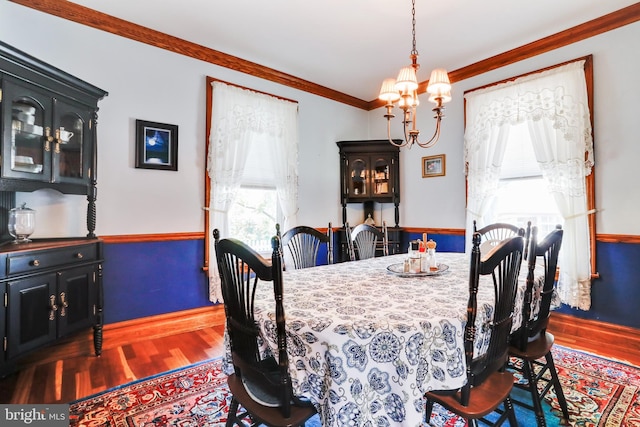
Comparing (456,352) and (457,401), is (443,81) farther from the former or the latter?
(457,401)

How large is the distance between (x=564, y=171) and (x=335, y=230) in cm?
261

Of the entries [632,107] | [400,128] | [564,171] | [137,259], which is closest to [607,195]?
[564,171]

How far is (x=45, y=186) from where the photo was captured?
2211mm

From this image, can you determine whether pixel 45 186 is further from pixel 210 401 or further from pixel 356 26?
pixel 356 26

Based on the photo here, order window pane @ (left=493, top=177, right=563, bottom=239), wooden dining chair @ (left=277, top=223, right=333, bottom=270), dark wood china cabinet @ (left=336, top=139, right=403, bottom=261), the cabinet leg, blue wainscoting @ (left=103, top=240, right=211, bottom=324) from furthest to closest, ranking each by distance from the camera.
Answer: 1. dark wood china cabinet @ (left=336, top=139, right=403, bottom=261)
2. window pane @ (left=493, top=177, right=563, bottom=239)
3. blue wainscoting @ (left=103, top=240, right=211, bottom=324)
4. the cabinet leg
5. wooden dining chair @ (left=277, top=223, right=333, bottom=270)

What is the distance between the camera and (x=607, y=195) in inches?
110

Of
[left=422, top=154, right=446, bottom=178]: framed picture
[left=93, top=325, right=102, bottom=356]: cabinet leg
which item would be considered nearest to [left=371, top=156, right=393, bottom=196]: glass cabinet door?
[left=422, top=154, right=446, bottom=178]: framed picture

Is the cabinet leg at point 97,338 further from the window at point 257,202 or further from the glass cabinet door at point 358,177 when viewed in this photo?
the glass cabinet door at point 358,177

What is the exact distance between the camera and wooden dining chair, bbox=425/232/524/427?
114cm

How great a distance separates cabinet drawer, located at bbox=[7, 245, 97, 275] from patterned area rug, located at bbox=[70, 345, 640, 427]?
2.82ft

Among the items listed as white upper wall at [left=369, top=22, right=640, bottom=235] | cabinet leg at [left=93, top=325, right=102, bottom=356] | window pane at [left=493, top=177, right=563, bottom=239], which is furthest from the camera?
window pane at [left=493, top=177, right=563, bottom=239]

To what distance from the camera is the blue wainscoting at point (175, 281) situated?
2719 mm

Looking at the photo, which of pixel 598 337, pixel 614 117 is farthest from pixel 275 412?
pixel 614 117

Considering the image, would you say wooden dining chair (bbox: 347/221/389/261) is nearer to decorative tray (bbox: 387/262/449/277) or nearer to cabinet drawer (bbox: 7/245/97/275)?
decorative tray (bbox: 387/262/449/277)
